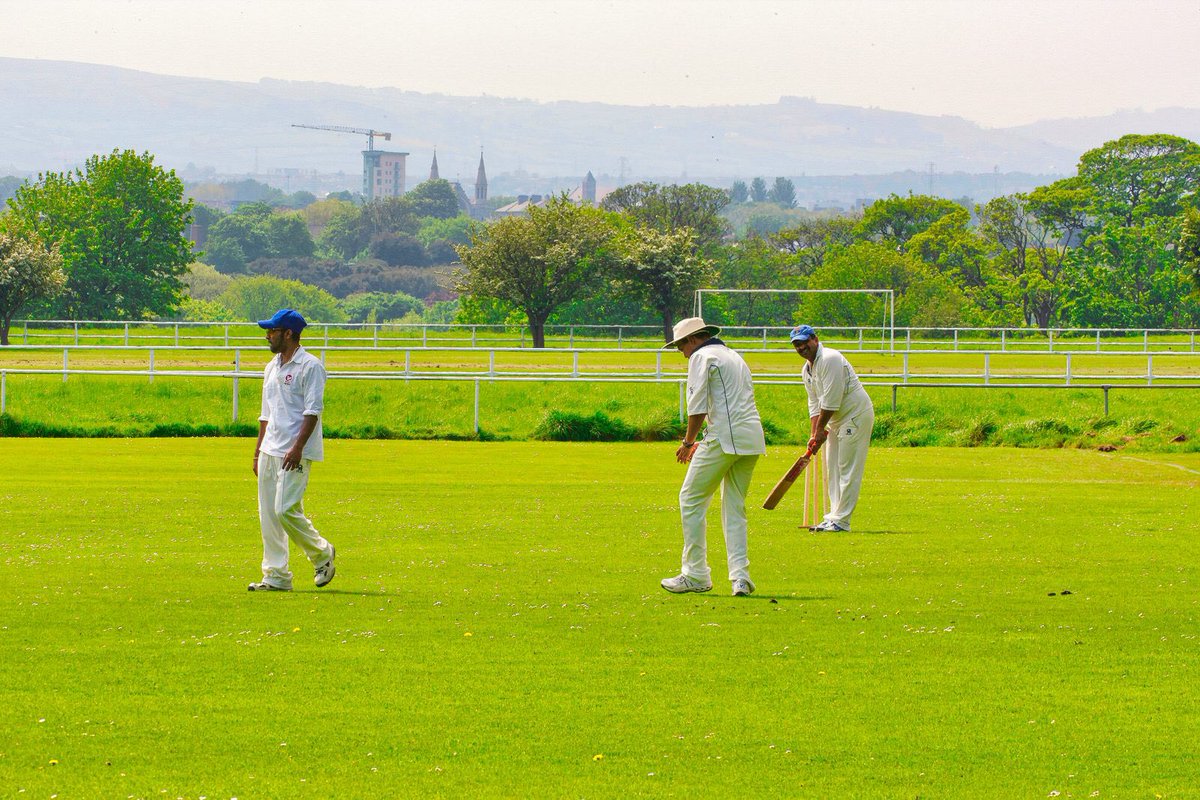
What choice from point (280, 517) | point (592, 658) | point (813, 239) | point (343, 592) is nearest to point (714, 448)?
point (592, 658)

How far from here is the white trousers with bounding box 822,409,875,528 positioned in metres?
13.8

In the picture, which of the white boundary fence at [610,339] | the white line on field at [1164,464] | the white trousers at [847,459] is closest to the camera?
the white trousers at [847,459]

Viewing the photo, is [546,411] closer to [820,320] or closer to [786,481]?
[786,481]

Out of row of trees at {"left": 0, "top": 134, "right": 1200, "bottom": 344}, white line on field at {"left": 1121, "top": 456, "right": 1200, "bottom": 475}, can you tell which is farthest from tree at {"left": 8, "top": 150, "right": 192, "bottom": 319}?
white line on field at {"left": 1121, "top": 456, "right": 1200, "bottom": 475}

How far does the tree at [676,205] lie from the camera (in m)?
114

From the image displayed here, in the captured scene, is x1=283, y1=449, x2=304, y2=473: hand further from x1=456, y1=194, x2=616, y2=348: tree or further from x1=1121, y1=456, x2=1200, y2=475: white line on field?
x1=456, y1=194, x2=616, y2=348: tree

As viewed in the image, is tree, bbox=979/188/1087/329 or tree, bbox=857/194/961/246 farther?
tree, bbox=857/194/961/246

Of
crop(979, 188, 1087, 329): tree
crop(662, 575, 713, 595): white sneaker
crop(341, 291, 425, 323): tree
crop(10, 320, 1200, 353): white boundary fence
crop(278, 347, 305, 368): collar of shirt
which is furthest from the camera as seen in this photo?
crop(341, 291, 425, 323): tree

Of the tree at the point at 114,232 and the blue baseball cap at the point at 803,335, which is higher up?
the tree at the point at 114,232

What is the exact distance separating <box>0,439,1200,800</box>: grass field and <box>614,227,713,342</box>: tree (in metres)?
54.2

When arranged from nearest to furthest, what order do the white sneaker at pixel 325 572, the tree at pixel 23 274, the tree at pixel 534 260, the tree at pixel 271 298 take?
the white sneaker at pixel 325 572 → the tree at pixel 23 274 → the tree at pixel 534 260 → the tree at pixel 271 298

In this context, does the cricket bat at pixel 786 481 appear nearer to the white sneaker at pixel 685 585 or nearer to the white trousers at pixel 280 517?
the white sneaker at pixel 685 585

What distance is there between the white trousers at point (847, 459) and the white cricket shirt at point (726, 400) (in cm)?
396

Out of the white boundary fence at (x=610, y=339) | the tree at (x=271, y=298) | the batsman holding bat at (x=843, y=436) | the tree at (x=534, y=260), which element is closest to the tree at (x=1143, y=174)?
the white boundary fence at (x=610, y=339)
